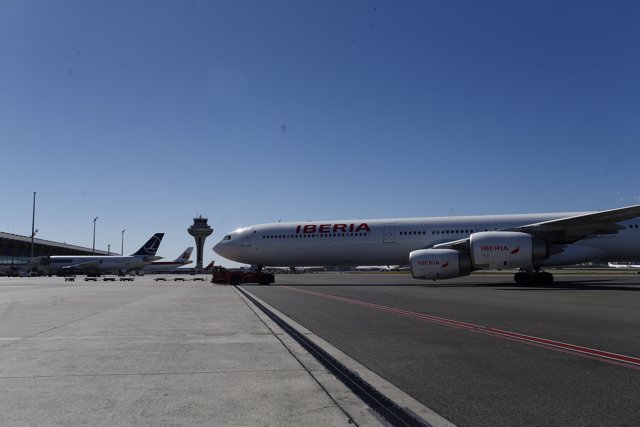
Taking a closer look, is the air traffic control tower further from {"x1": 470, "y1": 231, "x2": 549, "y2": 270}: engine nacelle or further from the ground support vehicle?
{"x1": 470, "y1": 231, "x2": 549, "y2": 270}: engine nacelle

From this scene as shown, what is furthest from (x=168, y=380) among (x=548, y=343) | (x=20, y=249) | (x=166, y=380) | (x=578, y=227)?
(x=20, y=249)

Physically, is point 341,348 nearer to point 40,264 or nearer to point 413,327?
point 413,327

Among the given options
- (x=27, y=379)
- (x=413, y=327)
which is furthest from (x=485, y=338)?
(x=27, y=379)

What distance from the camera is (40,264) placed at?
72.2m

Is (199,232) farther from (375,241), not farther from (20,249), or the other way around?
(375,241)

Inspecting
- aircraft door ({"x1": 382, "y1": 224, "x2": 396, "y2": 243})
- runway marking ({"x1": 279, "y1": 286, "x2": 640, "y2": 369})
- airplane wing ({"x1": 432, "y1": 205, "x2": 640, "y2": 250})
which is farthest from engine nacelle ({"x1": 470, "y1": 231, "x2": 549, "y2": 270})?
runway marking ({"x1": 279, "y1": 286, "x2": 640, "y2": 369})

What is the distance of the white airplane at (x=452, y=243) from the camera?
23.8 meters

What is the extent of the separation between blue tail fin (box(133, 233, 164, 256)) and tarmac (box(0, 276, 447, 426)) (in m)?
66.8

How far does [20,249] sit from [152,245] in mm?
40494

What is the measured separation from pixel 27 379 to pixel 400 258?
2627 centimetres

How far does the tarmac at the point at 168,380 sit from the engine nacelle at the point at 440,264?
16356mm

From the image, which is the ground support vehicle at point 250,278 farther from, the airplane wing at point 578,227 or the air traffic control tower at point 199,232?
the air traffic control tower at point 199,232

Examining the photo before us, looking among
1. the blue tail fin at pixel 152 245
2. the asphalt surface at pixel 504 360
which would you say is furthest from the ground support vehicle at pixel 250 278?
the blue tail fin at pixel 152 245

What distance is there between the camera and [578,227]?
949 inches
